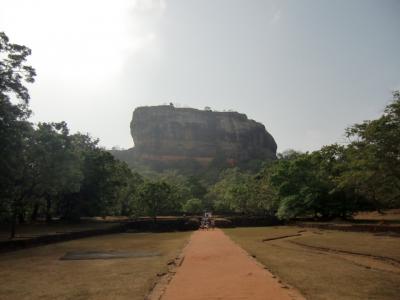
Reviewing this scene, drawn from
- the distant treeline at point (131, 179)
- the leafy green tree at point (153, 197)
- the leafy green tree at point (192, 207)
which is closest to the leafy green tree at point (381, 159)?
the distant treeline at point (131, 179)

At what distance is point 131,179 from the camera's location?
5556cm

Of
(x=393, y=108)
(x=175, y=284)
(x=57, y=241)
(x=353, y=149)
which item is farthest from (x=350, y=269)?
(x=57, y=241)

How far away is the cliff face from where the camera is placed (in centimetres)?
13675

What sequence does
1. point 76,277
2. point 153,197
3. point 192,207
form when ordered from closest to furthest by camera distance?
point 76,277
point 153,197
point 192,207

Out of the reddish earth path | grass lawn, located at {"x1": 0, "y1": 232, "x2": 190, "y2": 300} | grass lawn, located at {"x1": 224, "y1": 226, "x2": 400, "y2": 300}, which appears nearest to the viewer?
the reddish earth path

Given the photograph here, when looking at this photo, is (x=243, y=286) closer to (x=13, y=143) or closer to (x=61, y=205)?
(x=13, y=143)

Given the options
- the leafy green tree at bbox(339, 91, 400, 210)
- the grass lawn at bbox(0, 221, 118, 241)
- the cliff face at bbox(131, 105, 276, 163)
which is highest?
the cliff face at bbox(131, 105, 276, 163)

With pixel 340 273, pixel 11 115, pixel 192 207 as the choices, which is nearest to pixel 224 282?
pixel 340 273

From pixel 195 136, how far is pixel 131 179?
86542 millimetres

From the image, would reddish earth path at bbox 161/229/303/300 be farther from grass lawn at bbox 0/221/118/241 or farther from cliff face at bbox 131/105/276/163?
cliff face at bbox 131/105/276/163

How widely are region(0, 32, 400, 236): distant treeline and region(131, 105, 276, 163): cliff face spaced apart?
66.2 m

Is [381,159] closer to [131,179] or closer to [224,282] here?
[224,282]

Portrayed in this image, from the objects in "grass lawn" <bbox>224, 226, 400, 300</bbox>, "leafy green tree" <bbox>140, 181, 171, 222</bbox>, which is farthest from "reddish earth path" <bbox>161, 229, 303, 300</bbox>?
"leafy green tree" <bbox>140, 181, 171, 222</bbox>

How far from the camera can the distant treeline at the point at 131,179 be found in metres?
20.6
